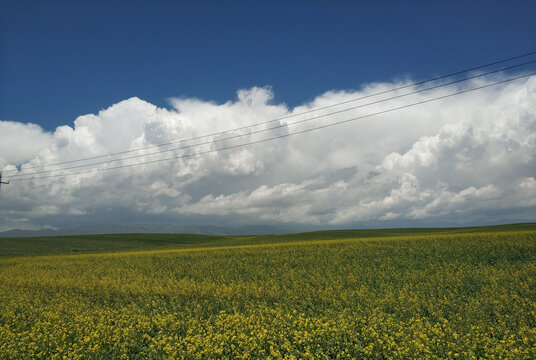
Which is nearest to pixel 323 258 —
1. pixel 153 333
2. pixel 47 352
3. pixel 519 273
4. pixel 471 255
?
pixel 471 255

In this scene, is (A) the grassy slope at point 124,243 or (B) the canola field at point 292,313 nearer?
(B) the canola field at point 292,313

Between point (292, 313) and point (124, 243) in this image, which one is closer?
point (292, 313)

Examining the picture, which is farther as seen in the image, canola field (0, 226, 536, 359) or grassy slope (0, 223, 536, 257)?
grassy slope (0, 223, 536, 257)

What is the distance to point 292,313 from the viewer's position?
13.6 metres

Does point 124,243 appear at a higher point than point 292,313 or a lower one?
lower

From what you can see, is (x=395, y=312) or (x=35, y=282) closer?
(x=395, y=312)

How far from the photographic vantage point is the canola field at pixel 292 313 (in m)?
9.26

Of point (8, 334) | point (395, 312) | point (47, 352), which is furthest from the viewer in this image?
point (395, 312)

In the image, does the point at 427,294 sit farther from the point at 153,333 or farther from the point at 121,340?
the point at 121,340

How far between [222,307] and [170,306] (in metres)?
2.75

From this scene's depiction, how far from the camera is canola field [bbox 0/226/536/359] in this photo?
9.26 meters

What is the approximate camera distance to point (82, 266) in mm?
32219

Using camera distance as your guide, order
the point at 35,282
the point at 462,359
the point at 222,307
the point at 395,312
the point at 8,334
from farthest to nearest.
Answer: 1. the point at 35,282
2. the point at 222,307
3. the point at 395,312
4. the point at 8,334
5. the point at 462,359

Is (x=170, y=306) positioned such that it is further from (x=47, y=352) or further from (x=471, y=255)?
(x=471, y=255)
